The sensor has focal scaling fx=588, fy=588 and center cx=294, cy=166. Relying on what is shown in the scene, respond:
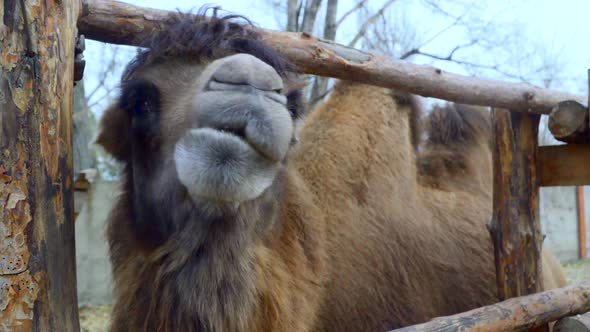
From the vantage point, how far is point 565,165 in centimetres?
320

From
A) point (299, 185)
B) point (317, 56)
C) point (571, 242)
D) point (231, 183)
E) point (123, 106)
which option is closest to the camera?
point (231, 183)

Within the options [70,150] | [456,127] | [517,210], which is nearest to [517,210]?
[517,210]

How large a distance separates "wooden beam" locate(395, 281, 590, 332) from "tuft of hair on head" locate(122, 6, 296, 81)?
3.78 ft

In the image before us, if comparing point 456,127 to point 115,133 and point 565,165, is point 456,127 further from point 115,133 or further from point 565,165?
point 115,133

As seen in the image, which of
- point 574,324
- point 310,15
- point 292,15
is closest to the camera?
point 574,324

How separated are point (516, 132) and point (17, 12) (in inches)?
104

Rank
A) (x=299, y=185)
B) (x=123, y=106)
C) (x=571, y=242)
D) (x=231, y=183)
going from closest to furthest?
(x=231, y=183)
(x=123, y=106)
(x=299, y=185)
(x=571, y=242)

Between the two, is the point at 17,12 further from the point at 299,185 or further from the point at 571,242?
the point at 571,242

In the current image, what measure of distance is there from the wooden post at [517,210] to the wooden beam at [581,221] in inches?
406

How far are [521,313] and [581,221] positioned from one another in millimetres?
11234

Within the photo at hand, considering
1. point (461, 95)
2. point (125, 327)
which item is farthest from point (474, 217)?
point (125, 327)

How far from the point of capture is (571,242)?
41.1ft

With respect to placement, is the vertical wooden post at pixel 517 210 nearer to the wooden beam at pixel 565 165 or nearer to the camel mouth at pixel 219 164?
the wooden beam at pixel 565 165

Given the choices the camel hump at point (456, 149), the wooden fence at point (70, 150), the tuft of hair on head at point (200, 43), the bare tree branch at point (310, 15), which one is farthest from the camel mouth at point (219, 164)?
the bare tree branch at point (310, 15)
